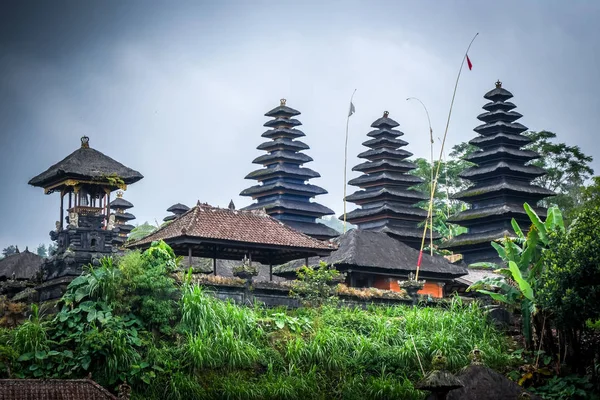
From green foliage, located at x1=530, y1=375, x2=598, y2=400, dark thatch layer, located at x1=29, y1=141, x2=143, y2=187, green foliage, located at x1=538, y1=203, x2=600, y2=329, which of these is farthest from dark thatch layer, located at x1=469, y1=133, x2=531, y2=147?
green foliage, located at x1=530, y1=375, x2=598, y2=400

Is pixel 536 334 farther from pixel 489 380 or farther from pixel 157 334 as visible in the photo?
pixel 157 334

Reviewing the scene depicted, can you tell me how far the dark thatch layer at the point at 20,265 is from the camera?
41125 millimetres

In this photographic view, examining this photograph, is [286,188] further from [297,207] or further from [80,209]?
[80,209]

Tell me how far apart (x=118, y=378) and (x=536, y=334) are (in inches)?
440

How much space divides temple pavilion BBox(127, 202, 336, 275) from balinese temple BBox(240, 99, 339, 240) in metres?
15.5

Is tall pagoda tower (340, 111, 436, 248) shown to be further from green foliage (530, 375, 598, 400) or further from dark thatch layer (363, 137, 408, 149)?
green foliage (530, 375, 598, 400)

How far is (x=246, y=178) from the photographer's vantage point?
50.9 m

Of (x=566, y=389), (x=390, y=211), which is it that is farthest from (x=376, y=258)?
(x=566, y=389)

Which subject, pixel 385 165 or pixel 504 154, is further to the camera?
pixel 385 165

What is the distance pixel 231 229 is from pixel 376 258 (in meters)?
8.16

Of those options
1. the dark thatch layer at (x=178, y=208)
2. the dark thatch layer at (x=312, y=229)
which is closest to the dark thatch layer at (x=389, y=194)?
the dark thatch layer at (x=312, y=229)

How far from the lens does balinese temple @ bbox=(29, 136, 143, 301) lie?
28.5m

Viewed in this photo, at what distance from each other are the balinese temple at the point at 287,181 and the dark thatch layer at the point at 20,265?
11.6 m

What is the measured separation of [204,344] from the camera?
910 inches
